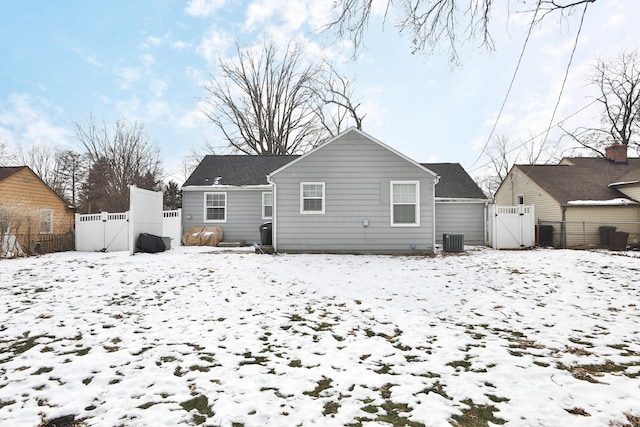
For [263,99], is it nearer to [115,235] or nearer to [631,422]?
[115,235]

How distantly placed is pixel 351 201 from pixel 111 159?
2236 centimetres

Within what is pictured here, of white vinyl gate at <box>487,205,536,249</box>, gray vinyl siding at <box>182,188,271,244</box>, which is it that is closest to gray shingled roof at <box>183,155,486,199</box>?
gray vinyl siding at <box>182,188,271,244</box>

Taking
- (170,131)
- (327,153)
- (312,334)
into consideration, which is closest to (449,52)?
(312,334)

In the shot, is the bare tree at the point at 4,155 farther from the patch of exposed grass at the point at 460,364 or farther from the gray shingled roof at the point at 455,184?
the patch of exposed grass at the point at 460,364

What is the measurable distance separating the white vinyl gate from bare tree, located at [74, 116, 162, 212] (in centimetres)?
2420

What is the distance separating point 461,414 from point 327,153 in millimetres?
9737

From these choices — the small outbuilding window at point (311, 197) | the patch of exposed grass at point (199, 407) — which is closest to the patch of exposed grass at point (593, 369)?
the patch of exposed grass at point (199, 407)

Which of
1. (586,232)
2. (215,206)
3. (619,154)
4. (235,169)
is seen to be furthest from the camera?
(619,154)

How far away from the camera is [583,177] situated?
17.1m

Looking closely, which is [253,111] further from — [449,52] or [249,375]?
[249,375]

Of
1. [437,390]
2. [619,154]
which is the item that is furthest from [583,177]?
[437,390]

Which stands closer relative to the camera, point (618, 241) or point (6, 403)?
point (6, 403)

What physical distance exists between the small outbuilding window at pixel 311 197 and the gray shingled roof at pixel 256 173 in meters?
4.91

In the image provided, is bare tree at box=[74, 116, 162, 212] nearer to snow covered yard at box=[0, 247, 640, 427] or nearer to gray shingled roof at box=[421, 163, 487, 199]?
snow covered yard at box=[0, 247, 640, 427]
